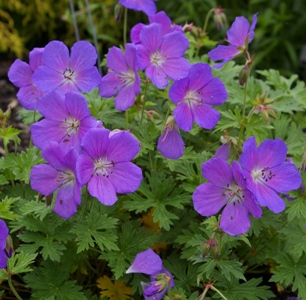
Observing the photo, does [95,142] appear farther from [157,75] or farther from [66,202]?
[157,75]

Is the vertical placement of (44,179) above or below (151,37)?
below

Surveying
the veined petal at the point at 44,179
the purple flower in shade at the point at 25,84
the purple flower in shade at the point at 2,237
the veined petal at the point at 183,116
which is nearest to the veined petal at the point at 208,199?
the veined petal at the point at 183,116

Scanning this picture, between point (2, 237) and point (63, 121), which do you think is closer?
point (2, 237)

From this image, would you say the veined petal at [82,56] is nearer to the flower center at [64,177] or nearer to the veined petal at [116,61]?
the veined petal at [116,61]

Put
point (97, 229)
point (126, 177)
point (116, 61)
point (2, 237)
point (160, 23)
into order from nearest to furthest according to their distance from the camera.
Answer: point (2, 237), point (126, 177), point (97, 229), point (116, 61), point (160, 23)

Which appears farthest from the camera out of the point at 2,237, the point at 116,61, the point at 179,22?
the point at 179,22

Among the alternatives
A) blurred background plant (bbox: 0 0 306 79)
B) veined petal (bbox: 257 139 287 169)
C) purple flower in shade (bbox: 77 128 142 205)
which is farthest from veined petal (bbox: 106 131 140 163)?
blurred background plant (bbox: 0 0 306 79)

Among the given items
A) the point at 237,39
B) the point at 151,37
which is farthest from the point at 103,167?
the point at 237,39

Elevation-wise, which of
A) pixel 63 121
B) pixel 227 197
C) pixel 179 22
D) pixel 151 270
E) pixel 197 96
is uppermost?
pixel 63 121
